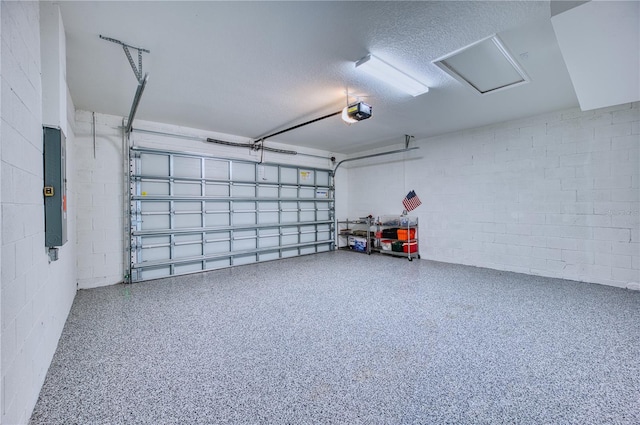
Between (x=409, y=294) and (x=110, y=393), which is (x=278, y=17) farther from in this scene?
(x=409, y=294)

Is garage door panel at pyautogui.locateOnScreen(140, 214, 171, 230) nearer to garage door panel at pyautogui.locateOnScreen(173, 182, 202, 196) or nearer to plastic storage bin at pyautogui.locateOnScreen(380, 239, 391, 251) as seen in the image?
garage door panel at pyautogui.locateOnScreen(173, 182, 202, 196)

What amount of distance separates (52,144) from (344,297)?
3.24 meters

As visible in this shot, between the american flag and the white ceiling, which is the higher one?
the white ceiling

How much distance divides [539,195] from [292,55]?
15.3 ft

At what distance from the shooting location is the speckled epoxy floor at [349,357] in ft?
5.20

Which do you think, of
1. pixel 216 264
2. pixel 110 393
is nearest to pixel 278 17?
pixel 110 393

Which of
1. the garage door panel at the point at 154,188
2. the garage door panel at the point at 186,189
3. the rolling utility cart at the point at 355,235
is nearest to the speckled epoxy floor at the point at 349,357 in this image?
the garage door panel at the point at 154,188

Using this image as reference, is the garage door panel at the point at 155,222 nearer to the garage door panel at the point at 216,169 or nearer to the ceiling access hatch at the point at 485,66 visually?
the garage door panel at the point at 216,169

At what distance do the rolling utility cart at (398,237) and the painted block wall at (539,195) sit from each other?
0.22 metres

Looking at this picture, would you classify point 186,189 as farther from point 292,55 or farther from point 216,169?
point 292,55

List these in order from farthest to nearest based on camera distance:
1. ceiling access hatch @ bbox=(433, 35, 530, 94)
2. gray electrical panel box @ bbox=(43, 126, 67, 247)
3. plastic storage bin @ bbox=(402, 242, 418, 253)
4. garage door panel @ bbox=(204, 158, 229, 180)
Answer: plastic storage bin @ bbox=(402, 242, 418, 253) → garage door panel @ bbox=(204, 158, 229, 180) → ceiling access hatch @ bbox=(433, 35, 530, 94) → gray electrical panel box @ bbox=(43, 126, 67, 247)

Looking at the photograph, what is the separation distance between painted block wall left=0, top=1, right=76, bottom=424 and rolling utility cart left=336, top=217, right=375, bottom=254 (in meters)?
5.86

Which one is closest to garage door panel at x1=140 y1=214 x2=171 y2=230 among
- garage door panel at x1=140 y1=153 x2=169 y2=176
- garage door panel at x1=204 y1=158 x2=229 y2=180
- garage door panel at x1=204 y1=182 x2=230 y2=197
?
garage door panel at x1=140 y1=153 x2=169 y2=176

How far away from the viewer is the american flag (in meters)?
6.27
